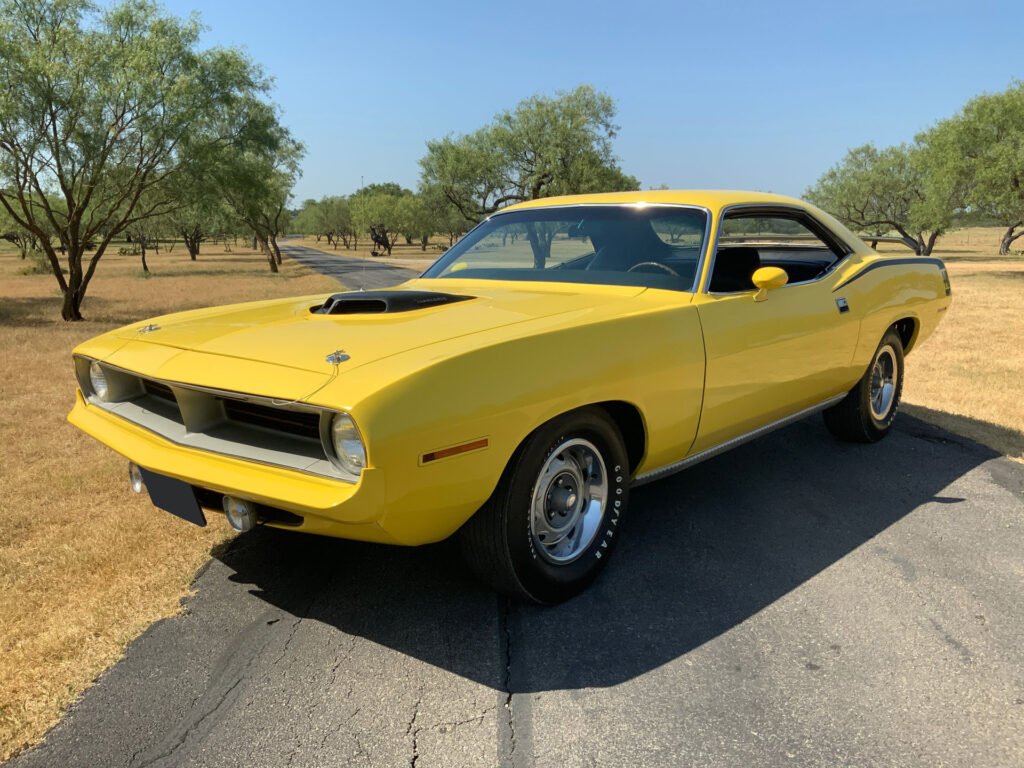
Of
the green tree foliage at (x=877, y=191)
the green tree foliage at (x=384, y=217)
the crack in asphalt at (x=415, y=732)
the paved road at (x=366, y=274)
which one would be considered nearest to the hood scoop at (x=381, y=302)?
the crack in asphalt at (x=415, y=732)

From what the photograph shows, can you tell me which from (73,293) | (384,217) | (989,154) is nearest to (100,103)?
(73,293)

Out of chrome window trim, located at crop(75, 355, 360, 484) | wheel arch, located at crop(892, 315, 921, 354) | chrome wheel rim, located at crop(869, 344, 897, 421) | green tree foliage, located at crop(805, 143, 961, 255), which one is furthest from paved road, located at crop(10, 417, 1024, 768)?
green tree foliage, located at crop(805, 143, 961, 255)

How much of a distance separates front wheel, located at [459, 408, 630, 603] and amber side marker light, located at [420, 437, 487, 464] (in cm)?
24

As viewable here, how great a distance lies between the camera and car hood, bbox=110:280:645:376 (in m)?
2.38

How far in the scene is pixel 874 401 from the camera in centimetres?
477

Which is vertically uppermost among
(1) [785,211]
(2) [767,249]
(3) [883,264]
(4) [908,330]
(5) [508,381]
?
(1) [785,211]

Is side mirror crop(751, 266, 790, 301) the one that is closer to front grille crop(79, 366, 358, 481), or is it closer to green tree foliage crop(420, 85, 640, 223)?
front grille crop(79, 366, 358, 481)

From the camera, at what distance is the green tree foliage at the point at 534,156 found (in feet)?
124

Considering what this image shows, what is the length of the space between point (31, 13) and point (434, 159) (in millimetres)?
28917

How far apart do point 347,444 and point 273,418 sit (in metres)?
0.42

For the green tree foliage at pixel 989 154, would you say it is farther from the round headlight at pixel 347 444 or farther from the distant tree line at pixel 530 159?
the round headlight at pixel 347 444

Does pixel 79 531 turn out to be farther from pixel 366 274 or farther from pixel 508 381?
pixel 366 274

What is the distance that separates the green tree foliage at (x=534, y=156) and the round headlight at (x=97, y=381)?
114 ft

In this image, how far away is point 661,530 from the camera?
3447 millimetres
